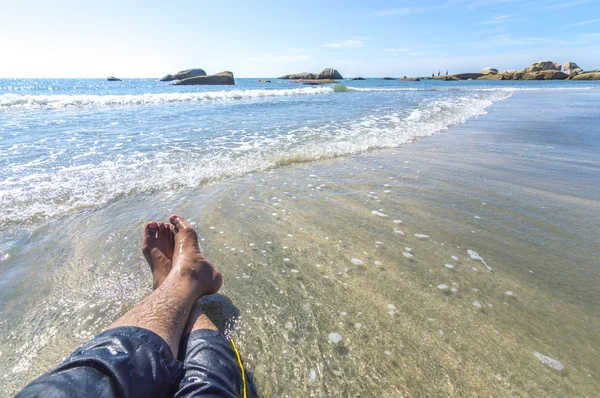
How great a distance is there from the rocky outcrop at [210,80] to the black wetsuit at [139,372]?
44444 millimetres

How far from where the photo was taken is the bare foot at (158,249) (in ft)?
6.86

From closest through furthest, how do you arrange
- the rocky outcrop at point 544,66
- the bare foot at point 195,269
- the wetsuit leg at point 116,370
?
the wetsuit leg at point 116,370 < the bare foot at point 195,269 < the rocky outcrop at point 544,66

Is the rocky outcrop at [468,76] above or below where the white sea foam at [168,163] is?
above

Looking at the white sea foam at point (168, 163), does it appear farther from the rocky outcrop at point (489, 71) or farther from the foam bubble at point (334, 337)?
the rocky outcrop at point (489, 71)

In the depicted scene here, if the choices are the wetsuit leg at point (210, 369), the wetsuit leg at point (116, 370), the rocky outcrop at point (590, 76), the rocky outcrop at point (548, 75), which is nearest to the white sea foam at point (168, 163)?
the wetsuit leg at point (210, 369)

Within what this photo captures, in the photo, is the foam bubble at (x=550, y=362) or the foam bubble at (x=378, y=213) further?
the foam bubble at (x=378, y=213)

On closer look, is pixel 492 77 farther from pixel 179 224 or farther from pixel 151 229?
pixel 151 229

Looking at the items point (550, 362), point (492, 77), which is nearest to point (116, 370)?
point (550, 362)

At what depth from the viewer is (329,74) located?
64562 mm

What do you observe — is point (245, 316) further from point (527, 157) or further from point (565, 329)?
point (527, 157)

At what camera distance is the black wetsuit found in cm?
94

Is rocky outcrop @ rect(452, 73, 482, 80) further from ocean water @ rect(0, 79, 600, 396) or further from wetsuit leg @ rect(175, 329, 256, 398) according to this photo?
wetsuit leg @ rect(175, 329, 256, 398)

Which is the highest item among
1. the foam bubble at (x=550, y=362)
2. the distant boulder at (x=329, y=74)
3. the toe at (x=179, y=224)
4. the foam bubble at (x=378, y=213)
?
the distant boulder at (x=329, y=74)

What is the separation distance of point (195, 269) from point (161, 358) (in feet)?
2.68
